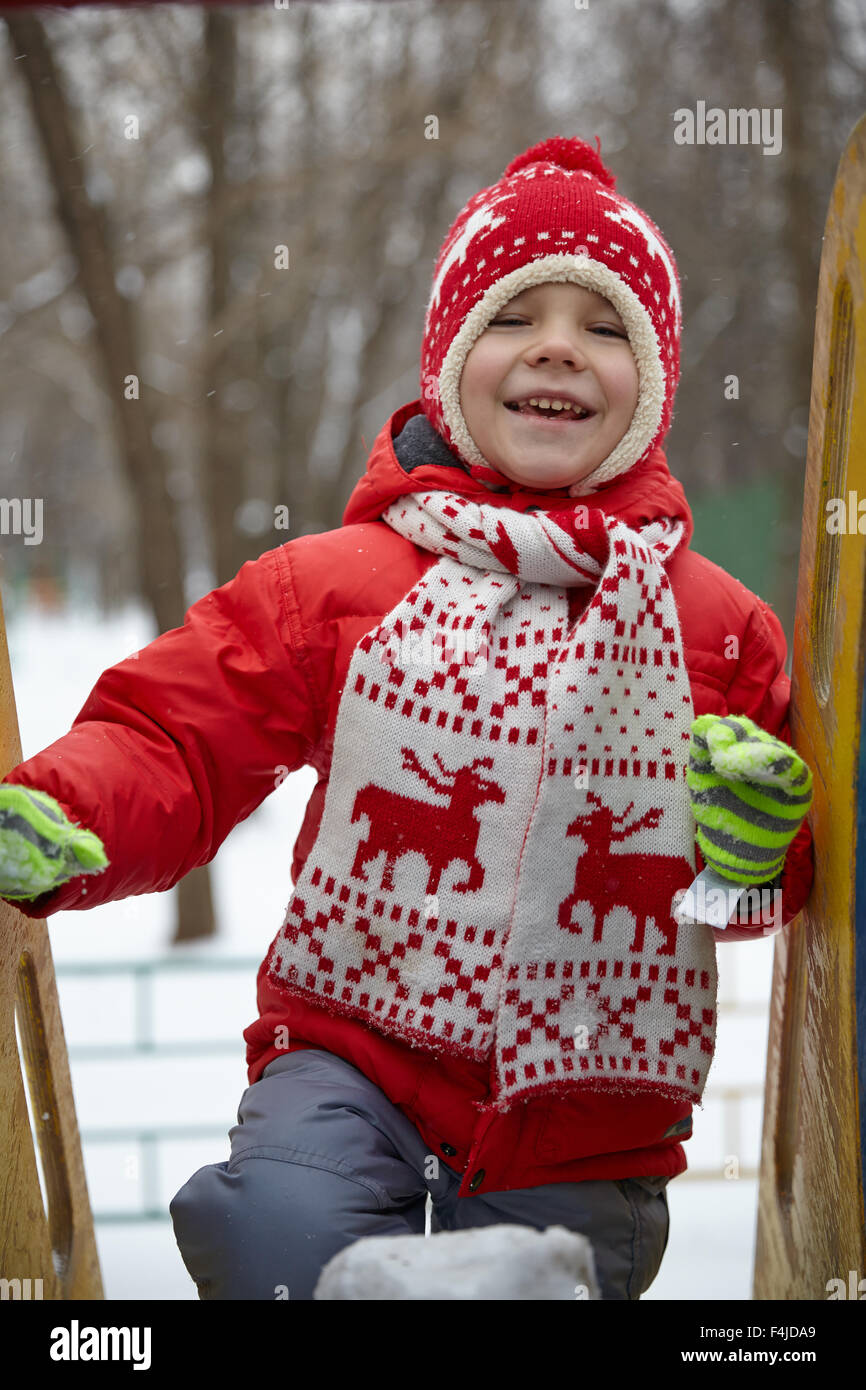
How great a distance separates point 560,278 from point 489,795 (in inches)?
27.4

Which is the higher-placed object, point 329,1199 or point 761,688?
point 761,688

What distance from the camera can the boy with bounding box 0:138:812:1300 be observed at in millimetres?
1623

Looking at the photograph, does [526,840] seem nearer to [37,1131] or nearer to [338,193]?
[37,1131]

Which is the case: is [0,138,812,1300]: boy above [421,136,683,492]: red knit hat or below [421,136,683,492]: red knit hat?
below

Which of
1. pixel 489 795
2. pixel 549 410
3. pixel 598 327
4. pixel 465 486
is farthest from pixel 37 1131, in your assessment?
pixel 598 327

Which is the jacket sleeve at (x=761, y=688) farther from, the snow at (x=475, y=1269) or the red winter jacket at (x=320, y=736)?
the snow at (x=475, y=1269)

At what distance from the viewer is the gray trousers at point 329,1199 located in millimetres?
1518

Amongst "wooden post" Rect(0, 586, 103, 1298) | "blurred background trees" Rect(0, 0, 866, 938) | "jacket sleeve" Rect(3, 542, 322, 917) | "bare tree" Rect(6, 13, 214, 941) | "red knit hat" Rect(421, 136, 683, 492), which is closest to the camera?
"jacket sleeve" Rect(3, 542, 322, 917)

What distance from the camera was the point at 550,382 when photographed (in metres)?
1.82

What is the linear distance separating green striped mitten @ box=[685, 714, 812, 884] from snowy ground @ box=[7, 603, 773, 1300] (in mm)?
→ 1554

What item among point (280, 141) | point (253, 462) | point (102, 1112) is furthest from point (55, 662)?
point (102, 1112)

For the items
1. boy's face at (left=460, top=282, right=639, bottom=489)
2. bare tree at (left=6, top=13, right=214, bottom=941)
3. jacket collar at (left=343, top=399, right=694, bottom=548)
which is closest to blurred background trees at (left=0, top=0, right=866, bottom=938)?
bare tree at (left=6, top=13, right=214, bottom=941)

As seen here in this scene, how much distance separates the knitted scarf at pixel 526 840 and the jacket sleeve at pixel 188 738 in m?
0.10

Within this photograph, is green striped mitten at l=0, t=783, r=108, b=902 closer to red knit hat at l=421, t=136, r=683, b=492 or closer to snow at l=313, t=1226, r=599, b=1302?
snow at l=313, t=1226, r=599, b=1302
